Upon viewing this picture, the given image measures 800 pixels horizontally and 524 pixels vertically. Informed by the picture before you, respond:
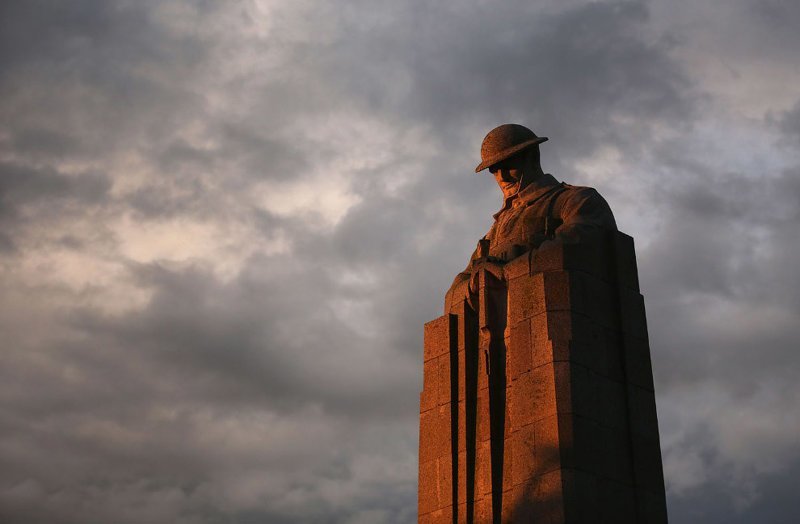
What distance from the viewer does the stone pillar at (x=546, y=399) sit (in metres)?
17.7

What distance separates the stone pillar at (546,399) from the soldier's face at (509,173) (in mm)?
2765

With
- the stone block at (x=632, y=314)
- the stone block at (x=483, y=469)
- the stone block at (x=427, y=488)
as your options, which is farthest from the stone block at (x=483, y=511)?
the stone block at (x=632, y=314)

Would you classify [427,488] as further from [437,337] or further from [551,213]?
[551,213]

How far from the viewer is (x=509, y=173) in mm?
22703

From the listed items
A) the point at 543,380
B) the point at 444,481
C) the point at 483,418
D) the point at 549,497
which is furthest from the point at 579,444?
the point at 444,481

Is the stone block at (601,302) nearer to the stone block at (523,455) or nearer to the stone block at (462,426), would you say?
the stone block at (523,455)

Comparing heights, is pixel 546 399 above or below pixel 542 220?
below

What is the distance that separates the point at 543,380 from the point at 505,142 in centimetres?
637

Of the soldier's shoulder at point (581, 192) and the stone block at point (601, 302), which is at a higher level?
the soldier's shoulder at point (581, 192)

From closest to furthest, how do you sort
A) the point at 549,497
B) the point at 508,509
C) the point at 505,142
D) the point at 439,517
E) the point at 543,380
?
the point at 549,497 → the point at 508,509 → the point at 543,380 → the point at 439,517 → the point at 505,142

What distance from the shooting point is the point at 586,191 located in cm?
2130

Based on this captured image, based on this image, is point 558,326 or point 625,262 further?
point 625,262

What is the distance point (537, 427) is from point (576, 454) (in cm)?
94

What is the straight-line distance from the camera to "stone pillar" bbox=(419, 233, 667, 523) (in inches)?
698
